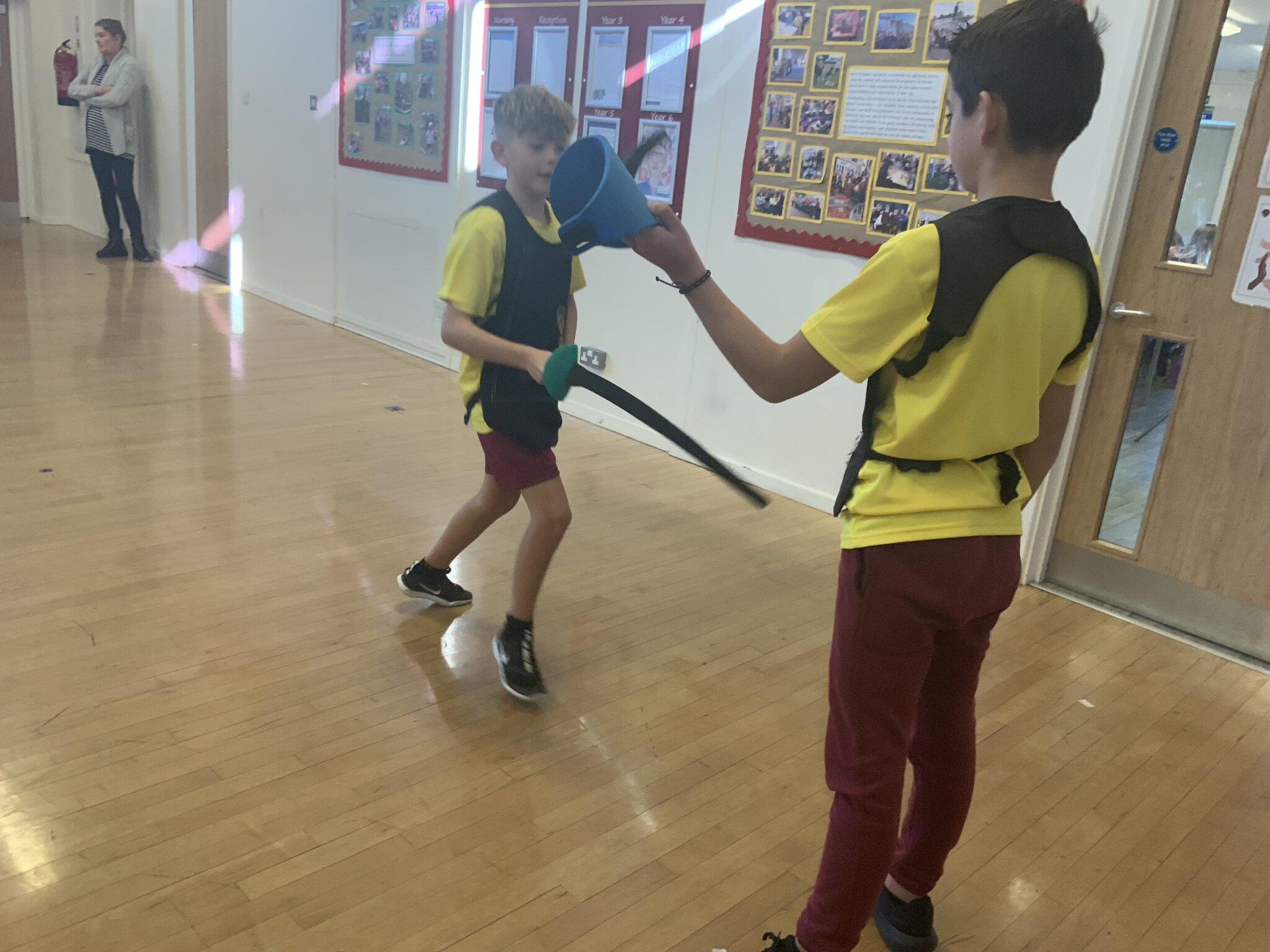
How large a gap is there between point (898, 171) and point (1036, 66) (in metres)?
2.24

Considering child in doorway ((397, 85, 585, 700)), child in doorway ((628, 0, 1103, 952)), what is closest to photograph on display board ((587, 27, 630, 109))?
child in doorway ((397, 85, 585, 700))

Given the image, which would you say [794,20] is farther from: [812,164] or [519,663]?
[519,663]

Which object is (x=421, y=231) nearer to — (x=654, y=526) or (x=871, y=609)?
(x=654, y=526)

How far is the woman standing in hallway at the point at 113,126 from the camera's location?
6.94 meters

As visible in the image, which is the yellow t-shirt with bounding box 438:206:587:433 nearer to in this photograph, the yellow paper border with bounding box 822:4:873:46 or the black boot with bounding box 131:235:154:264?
the yellow paper border with bounding box 822:4:873:46

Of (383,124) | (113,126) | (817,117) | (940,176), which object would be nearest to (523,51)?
(383,124)

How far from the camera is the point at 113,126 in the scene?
23.0 feet

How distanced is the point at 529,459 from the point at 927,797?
107 centimetres

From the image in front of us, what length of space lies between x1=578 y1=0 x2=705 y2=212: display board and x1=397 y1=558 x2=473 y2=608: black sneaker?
6.50ft

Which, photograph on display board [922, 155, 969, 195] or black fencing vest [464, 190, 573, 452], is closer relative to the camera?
black fencing vest [464, 190, 573, 452]

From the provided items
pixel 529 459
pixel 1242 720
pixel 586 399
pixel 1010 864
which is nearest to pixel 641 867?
pixel 1010 864

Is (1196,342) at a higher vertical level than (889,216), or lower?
lower

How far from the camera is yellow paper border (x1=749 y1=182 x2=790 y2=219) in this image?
3.53 meters

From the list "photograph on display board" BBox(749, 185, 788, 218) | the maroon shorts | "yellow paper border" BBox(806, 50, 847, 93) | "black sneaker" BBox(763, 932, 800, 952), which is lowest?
"black sneaker" BBox(763, 932, 800, 952)
